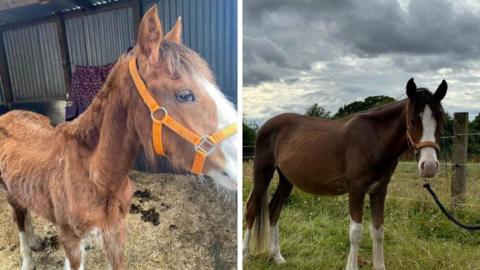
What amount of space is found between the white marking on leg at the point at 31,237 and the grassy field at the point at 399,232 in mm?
1181

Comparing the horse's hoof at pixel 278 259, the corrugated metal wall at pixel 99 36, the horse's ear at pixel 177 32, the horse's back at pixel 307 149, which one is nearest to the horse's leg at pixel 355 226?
the horse's back at pixel 307 149

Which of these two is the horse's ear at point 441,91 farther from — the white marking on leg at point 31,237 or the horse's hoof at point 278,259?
the white marking on leg at point 31,237

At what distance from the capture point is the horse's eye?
1469mm

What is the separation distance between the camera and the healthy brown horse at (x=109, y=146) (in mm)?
1475

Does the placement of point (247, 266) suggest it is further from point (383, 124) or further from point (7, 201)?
point (7, 201)

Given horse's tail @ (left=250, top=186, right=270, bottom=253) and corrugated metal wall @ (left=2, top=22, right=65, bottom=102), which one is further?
horse's tail @ (left=250, top=186, right=270, bottom=253)

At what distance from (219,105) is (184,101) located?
12 centimetres

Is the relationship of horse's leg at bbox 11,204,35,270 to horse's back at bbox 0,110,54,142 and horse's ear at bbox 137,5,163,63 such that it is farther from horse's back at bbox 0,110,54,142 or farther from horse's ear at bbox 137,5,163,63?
horse's ear at bbox 137,5,163,63

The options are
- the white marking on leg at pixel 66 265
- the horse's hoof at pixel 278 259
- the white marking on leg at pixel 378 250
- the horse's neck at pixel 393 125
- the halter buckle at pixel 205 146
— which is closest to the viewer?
the halter buckle at pixel 205 146

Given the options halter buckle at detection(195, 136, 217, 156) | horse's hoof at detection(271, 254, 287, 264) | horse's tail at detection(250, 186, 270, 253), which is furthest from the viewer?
horse's tail at detection(250, 186, 270, 253)

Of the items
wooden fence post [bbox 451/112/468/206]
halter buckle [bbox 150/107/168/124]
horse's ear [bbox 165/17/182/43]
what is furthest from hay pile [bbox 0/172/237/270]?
wooden fence post [bbox 451/112/468/206]

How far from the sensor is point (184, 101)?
1473mm

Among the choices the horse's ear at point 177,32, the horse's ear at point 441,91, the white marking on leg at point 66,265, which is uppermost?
the horse's ear at point 177,32

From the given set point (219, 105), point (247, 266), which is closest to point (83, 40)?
point (219, 105)
